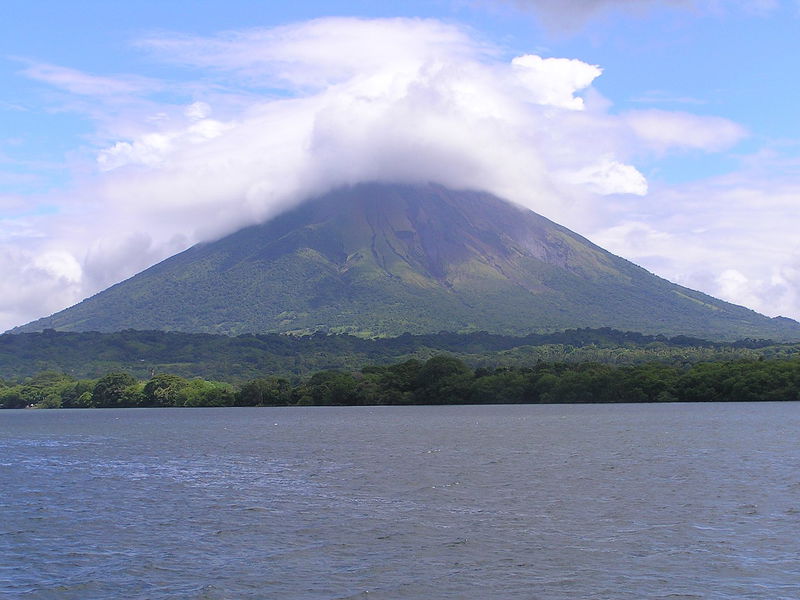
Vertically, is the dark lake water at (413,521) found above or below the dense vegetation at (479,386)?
below

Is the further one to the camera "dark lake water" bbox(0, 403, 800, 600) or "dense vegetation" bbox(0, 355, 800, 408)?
"dense vegetation" bbox(0, 355, 800, 408)

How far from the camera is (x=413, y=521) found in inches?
1115

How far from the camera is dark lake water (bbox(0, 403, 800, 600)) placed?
811 inches

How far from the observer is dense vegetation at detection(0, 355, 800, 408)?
107125mm

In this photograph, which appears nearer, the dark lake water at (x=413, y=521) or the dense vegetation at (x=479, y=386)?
the dark lake water at (x=413, y=521)

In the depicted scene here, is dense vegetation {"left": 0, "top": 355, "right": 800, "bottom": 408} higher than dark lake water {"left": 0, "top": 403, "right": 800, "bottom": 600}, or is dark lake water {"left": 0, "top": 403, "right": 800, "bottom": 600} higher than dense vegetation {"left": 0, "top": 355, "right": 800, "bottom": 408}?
dense vegetation {"left": 0, "top": 355, "right": 800, "bottom": 408}

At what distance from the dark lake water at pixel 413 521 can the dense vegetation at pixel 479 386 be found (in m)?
52.3

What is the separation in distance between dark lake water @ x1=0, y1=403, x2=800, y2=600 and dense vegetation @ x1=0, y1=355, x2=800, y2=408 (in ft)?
171

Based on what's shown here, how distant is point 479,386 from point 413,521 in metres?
94.8

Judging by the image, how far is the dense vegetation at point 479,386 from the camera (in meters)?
107

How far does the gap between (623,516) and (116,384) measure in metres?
135

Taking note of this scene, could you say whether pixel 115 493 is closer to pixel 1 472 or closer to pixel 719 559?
pixel 1 472

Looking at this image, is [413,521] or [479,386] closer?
[413,521]

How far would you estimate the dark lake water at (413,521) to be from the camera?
2059 cm
